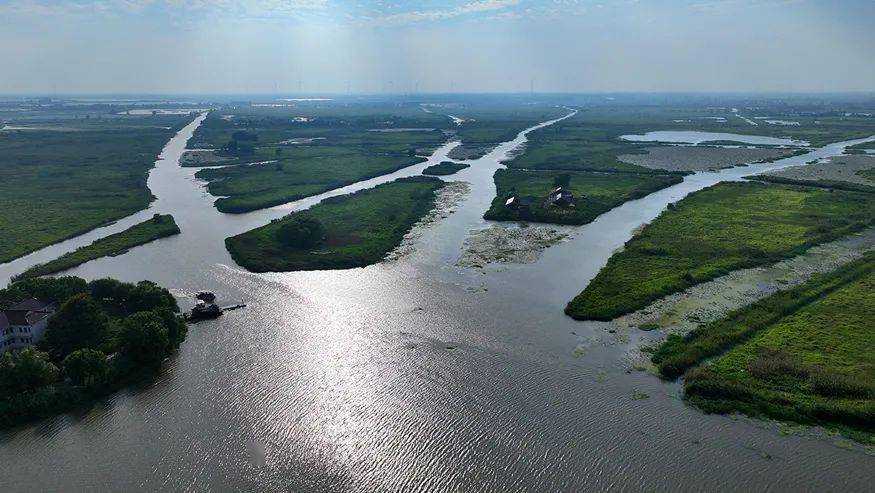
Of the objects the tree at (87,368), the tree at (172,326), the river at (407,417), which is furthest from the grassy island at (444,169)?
the tree at (87,368)

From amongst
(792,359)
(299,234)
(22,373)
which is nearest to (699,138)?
(299,234)

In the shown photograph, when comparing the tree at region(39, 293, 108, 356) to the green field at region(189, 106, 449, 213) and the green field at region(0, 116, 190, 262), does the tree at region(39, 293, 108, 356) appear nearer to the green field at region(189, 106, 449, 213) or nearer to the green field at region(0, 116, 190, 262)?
the green field at region(0, 116, 190, 262)

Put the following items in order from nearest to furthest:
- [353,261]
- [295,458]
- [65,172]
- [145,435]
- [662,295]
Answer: [295,458] → [145,435] → [662,295] → [353,261] → [65,172]

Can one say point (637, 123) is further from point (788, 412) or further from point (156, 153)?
point (788, 412)

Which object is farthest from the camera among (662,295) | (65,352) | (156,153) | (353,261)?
(156,153)

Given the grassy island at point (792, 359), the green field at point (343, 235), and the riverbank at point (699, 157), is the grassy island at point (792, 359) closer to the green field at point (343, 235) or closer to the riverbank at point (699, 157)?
the green field at point (343, 235)

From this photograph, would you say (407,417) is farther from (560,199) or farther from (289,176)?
(289,176)

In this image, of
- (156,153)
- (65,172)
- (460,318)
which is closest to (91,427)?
(460,318)
